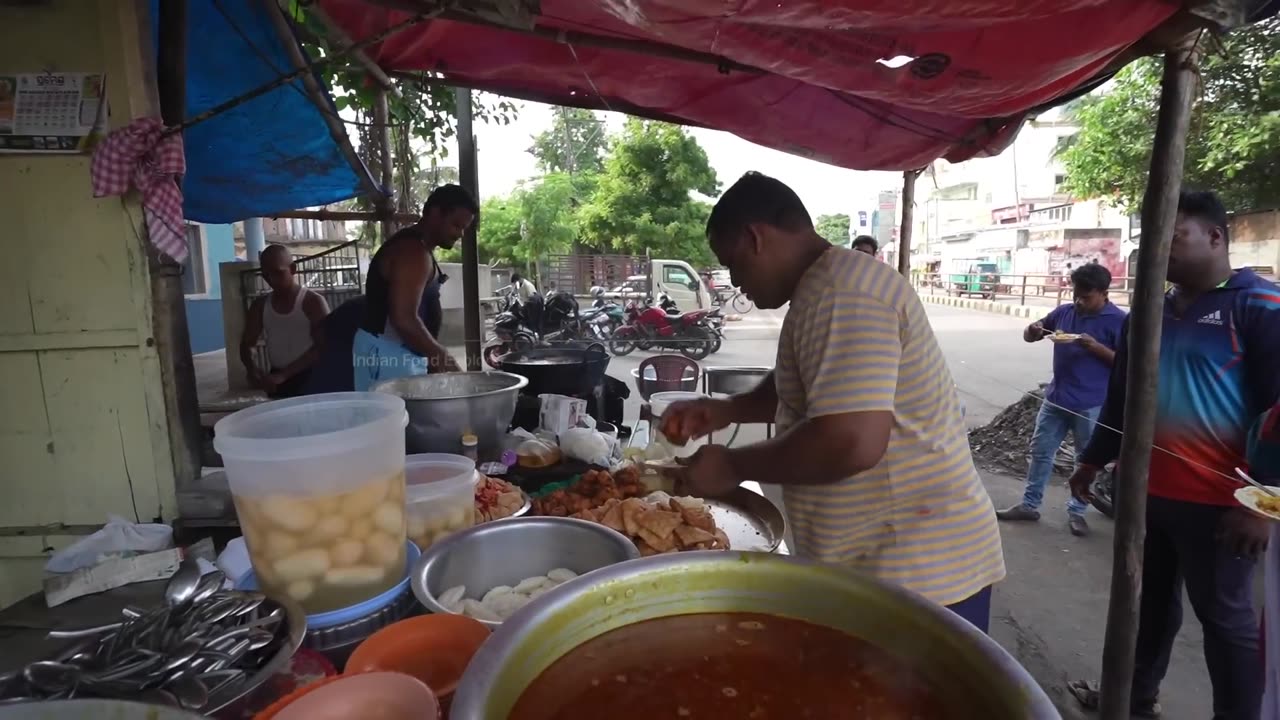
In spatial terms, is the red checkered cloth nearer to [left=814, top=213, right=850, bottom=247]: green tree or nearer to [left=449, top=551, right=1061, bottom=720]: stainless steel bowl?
[left=449, top=551, right=1061, bottom=720]: stainless steel bowl

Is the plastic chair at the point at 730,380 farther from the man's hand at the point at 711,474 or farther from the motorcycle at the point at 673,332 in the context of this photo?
the motorcycle at the point at 673,332

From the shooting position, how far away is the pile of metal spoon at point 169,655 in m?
0.94

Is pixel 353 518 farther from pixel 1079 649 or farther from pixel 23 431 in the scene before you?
pixel 1079 649

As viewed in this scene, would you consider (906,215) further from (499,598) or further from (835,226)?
(835,226)

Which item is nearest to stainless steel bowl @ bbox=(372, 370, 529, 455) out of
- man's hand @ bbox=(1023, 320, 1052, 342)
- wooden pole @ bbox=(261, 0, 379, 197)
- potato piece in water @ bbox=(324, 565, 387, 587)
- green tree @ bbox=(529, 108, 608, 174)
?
potato piece in water @ bbox=(324, 565, 387, 587)

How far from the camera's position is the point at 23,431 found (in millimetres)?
2326

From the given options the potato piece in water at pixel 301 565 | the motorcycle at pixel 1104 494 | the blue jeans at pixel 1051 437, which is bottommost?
the motorcycle at pixel 1104 494

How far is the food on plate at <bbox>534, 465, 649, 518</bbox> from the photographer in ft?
7.32

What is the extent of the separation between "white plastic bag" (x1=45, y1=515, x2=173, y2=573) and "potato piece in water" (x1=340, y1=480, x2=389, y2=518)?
3.75 feet

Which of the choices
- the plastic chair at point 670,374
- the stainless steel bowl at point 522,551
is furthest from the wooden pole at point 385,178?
the stainless steel bowl at point 522,551

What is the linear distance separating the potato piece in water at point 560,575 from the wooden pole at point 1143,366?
8.05 feet

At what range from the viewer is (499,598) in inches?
60.1

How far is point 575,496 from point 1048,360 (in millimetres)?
13981

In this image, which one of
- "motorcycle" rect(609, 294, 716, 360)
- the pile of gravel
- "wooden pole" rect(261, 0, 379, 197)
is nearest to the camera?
"wooden pole" rect(261, 0, 379, 197)
